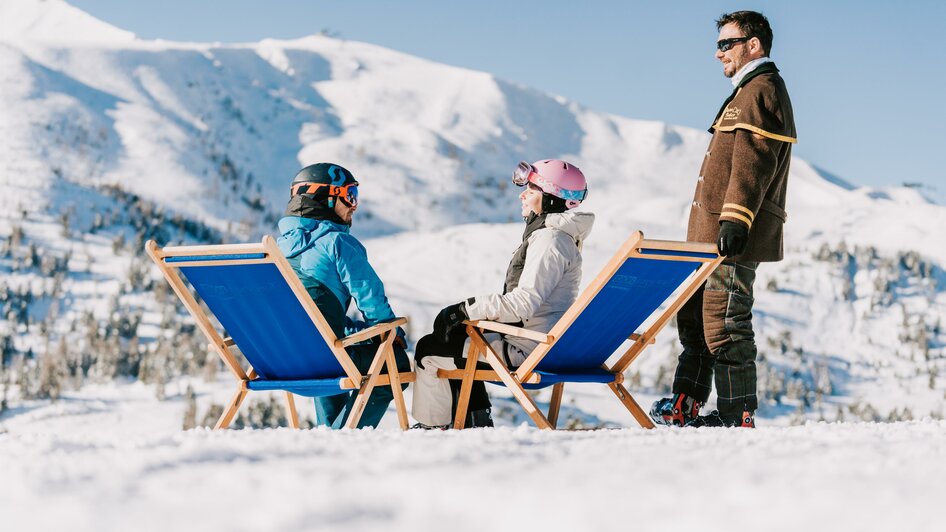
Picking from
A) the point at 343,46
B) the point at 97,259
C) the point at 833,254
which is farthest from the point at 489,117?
the point at 97,259

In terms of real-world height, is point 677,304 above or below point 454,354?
above

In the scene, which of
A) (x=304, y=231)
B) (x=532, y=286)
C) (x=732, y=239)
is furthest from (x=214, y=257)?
(x=732, y=239)

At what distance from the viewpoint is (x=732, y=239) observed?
14.7 ft

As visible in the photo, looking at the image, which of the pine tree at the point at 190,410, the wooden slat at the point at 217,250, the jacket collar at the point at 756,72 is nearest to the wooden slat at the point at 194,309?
the wooden slat at the point at 217,250

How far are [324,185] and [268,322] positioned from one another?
2.47 feet

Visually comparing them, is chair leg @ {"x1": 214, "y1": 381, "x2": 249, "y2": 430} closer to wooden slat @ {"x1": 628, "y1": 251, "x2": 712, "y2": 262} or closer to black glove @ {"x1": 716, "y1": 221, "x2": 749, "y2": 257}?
wooden slat @ {"x1": 628, "y1": 251, "x2": 712, "y2": 262}

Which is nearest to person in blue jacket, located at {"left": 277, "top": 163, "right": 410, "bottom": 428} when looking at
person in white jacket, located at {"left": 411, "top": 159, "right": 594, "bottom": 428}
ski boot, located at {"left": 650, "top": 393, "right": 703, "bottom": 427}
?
person in white jacket, located at {"left": 411, "top": 159, "right": 594, "bottom": 428}

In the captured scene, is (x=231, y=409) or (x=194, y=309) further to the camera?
(x=231, y=409)

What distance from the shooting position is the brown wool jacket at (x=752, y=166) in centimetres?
461

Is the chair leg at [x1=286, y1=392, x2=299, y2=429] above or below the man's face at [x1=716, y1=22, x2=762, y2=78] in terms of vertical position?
below

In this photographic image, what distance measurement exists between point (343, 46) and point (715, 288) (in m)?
195

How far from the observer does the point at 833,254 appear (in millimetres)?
107562

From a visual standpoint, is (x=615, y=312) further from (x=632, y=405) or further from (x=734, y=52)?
(x=734, y=52)

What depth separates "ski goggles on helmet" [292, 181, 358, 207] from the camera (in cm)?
487
